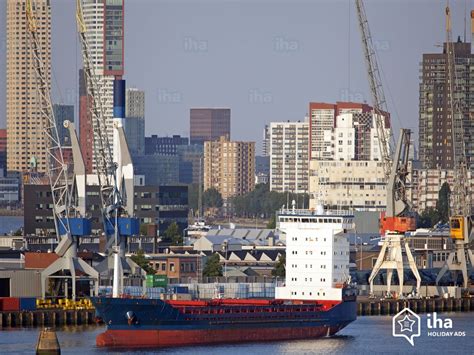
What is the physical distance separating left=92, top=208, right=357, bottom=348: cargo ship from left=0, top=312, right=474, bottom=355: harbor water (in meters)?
0.96

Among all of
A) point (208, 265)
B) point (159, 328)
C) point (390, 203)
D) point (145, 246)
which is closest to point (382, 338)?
point (159, 328)

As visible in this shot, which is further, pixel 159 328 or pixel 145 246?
pixel 145 246

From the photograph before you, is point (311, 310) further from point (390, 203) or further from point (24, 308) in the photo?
point (390, 203)

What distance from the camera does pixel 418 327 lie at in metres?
86.8

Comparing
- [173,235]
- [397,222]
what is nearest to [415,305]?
[397,222]

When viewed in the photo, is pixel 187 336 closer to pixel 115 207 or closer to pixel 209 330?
pixel 209 330

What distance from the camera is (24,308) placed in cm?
9044

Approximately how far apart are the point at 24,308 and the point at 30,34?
16.3 meters

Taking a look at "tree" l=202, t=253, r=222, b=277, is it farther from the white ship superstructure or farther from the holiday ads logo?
the white ship superstructure

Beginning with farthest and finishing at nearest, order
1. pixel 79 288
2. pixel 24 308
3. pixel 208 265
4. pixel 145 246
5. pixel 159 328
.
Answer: pixel 145 246 < pixel 208 265 < pixel 79 288 < pixel 24 308 < pixel 159 328

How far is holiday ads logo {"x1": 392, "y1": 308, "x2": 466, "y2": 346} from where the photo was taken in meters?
84.8

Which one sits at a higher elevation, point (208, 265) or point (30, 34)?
point (30, 34)

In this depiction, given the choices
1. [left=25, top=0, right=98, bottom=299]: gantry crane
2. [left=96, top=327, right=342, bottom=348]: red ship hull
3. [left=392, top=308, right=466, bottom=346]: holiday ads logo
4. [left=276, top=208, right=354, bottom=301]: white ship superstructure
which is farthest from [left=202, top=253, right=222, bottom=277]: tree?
[left=96, top=327, right=342, bottom=348]: red ship hull

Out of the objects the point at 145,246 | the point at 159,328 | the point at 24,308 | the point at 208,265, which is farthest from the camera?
the point at 145,246
